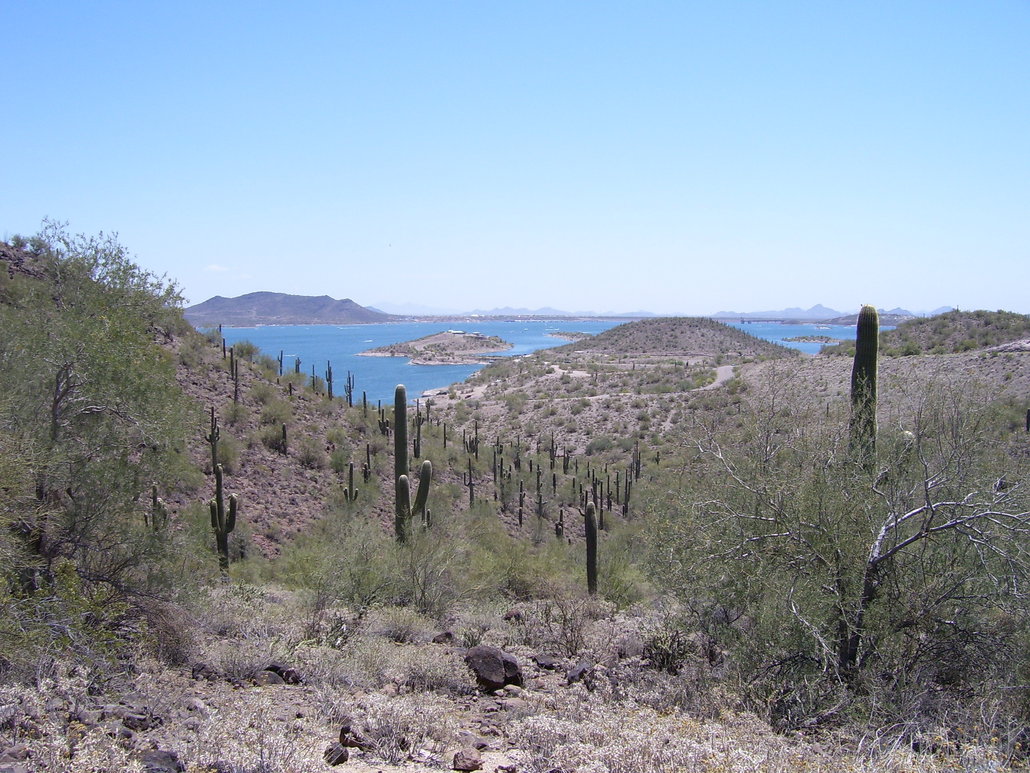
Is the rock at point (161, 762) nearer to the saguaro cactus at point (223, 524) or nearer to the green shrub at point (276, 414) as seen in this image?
the saguaro cactus at point (223, 524)

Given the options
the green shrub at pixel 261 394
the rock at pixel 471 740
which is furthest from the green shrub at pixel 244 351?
the rock at pixel 471 740

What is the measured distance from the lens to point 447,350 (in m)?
150

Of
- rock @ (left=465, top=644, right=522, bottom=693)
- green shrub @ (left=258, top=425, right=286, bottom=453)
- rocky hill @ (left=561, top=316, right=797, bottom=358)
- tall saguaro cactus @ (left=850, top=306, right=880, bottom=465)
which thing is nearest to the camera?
rock @ (left=465, top=644, right=522, bottom=693)

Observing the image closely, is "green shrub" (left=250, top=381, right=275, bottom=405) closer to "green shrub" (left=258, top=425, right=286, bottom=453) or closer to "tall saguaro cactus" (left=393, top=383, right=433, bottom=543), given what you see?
"green shrub" (left=258, top=425, right=286, bottom=453)

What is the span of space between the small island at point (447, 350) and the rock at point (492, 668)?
119m

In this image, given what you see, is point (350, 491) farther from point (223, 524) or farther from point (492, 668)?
point (492, 668)

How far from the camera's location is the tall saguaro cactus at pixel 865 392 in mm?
9234

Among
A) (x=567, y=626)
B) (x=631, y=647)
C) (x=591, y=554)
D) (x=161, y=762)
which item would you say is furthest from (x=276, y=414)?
(x=161, y=762)

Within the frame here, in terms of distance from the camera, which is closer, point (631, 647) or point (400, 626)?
point (631, 647)

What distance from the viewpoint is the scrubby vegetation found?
18.9ft

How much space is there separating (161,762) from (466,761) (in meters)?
2.29

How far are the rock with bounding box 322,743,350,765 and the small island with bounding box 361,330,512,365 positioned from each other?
121 meters

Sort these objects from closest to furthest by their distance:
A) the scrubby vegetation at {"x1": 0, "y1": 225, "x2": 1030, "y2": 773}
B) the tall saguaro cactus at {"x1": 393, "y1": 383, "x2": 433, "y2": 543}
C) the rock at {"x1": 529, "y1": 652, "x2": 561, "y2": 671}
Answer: the scrubby vegetation at {"x1": 0, "y1": 225, "x2": 1030, "y2": 773}
the rock at {"x1": 529, "y1": 652, "x2": 561, "y2": 671}
the tall saguaro cactus at {"x1": 393, "y1": 383, "x2": 433, "y2": 543}

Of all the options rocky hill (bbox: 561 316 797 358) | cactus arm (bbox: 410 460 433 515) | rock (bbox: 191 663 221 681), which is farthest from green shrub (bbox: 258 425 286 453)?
rocky hill (bbox: 561 316 797 358)
